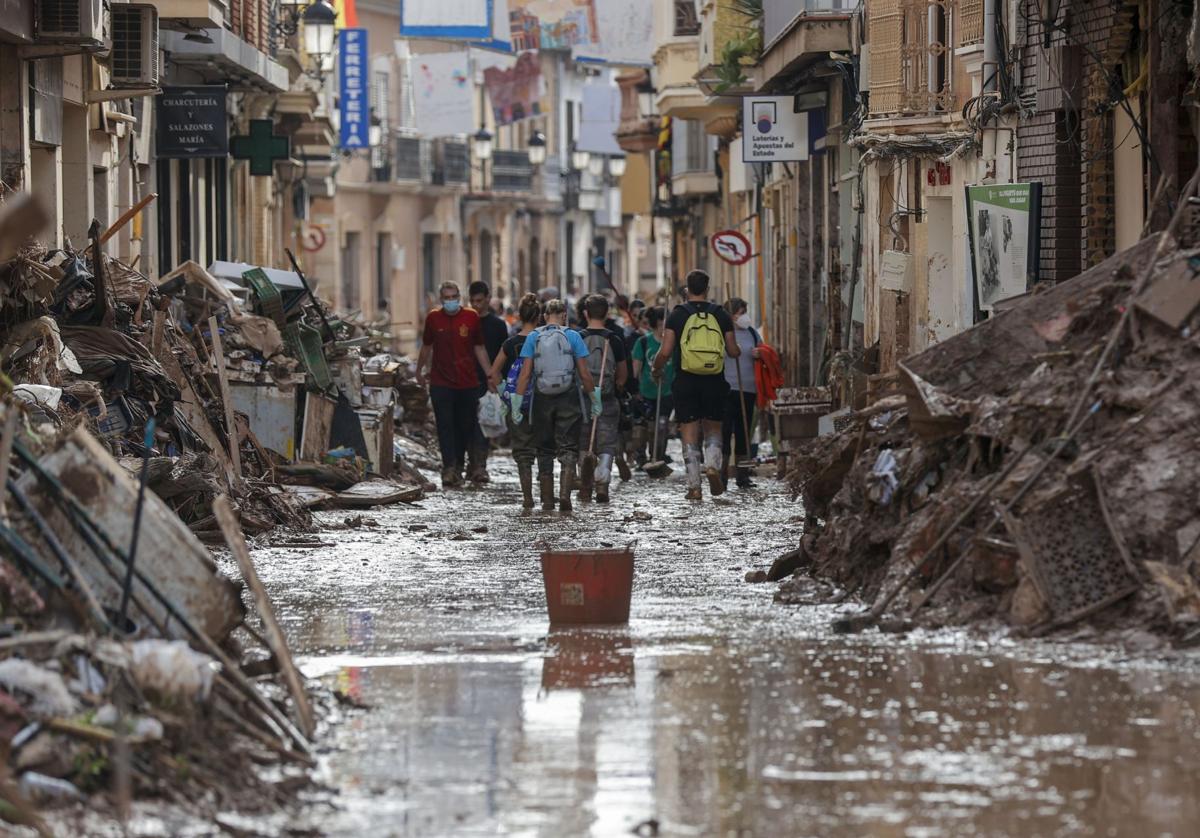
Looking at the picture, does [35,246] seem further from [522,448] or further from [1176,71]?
[1176,71]

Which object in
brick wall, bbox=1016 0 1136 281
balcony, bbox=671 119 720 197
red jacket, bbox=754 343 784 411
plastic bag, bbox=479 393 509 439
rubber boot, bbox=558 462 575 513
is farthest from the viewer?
balcony, bbox=671 119 720 197

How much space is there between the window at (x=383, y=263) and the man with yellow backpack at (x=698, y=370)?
43.0 meters

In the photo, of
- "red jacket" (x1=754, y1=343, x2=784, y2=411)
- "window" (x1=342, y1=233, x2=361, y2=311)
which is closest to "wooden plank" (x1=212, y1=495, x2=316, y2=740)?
"red jacket" (x1=754, y1=343, x2=784, y2=411)

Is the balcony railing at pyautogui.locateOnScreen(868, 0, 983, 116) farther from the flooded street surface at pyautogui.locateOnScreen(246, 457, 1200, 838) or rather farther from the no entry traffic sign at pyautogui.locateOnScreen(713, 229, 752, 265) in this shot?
the flooded street surface at pyautogui.locateOnScreen(246, 457, 1200, 838)

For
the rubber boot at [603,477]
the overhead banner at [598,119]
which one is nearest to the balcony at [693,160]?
the overhead banner at [598,119]

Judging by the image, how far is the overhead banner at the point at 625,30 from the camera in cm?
4622

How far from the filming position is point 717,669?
9.35m

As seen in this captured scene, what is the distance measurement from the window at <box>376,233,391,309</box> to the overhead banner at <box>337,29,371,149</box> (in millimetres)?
12282

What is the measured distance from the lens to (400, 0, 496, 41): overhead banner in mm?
45719

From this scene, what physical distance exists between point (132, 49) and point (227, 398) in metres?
6.47

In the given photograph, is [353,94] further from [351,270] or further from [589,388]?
[589,388]

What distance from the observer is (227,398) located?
16969 mm

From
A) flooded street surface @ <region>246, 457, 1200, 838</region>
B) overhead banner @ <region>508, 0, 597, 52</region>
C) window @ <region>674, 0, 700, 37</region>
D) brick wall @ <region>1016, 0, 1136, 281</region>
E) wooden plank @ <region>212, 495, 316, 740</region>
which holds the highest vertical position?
overhead banner @ <region>508, 0, 597, 52</region>

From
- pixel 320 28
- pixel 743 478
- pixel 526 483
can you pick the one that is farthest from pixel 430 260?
pixel 526 483
